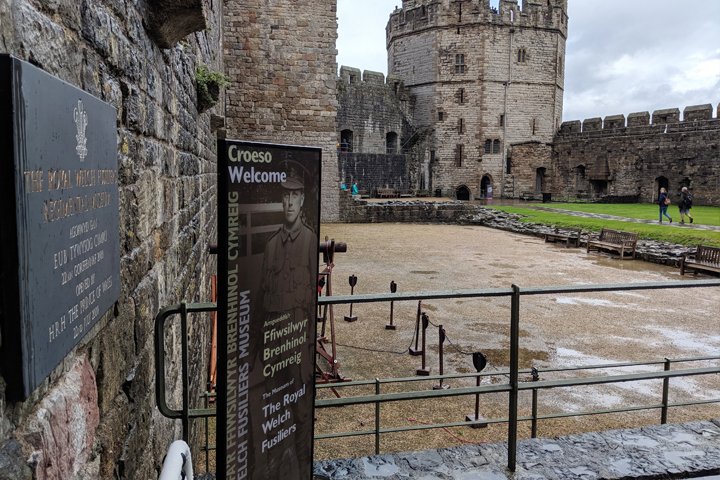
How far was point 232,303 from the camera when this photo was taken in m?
1.55

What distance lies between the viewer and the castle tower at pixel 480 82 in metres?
35.5

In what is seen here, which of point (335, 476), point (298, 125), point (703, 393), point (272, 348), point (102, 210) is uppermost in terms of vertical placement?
point (298, 125)

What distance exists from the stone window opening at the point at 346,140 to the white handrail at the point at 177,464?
33.2m

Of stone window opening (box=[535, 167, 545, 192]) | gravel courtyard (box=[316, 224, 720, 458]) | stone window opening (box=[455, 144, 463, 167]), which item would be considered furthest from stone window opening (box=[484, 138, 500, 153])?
gravel courtyard (box=[316, 224, 720, 458])

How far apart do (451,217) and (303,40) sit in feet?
37.3

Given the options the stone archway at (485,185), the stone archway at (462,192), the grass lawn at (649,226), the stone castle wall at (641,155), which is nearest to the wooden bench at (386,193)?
the stone archway at (462,192)

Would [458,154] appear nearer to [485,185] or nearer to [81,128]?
[485,185]

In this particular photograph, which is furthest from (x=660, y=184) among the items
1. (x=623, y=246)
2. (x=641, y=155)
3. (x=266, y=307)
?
(x=266, y=307)

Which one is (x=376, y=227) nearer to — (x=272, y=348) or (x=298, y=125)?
(x=298, y=125)

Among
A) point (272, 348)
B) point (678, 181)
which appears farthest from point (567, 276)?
point (678, 181)

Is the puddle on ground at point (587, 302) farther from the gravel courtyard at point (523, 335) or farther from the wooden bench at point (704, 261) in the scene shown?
the wooden bench at point (704, 261)

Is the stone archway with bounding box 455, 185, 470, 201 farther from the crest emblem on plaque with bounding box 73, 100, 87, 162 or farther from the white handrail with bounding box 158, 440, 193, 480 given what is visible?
the crest emblem on plaque with bounding box 73, 100, 87, 162

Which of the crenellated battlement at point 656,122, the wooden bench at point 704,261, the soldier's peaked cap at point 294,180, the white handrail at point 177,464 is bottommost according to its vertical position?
the wooden bench at point 704,261

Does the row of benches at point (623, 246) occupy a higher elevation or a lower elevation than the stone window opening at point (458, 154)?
lower
